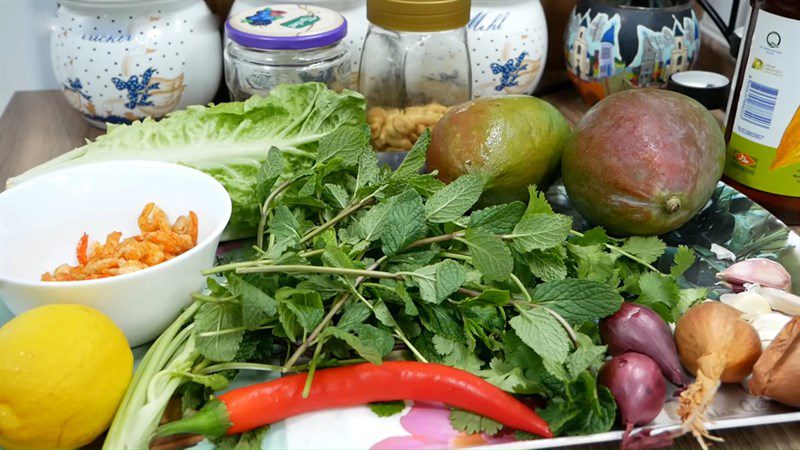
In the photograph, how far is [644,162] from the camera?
0.70 meters

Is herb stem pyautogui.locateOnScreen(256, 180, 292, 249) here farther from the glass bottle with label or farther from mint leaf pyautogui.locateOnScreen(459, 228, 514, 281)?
the glass bottle with label

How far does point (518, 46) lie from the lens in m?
1.05

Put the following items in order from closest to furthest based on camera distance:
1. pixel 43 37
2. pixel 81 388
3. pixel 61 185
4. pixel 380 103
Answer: pixel 81 388
pixel 61 185
pixel 380 103
pixel 43 37

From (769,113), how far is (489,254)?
1.35ft

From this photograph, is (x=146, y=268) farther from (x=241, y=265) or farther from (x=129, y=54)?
(x=129, y=54)

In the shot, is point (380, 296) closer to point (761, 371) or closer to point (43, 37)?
point (761, 371)

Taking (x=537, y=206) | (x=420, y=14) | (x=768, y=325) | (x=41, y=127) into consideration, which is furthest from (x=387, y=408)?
(x=41, y=127)

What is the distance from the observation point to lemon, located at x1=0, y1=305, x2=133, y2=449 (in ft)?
1.58

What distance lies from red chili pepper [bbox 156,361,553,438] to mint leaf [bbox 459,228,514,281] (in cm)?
9

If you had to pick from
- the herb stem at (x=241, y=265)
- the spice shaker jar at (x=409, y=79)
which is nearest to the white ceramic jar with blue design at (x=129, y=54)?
the spice shaker jar at (x=409, y=79)

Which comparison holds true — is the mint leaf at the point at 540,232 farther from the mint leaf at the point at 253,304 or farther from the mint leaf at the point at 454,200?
the mint leaf at the point at 253,304

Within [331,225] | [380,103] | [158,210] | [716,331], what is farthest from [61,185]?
[716,331]

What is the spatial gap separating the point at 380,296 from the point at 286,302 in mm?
88

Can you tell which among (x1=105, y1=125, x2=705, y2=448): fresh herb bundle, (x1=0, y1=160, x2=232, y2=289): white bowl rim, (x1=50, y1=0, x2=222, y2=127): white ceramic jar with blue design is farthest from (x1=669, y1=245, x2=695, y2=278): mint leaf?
(x1=50, y1=0, x2=222, y2=127): white ceramic jar with blue design
